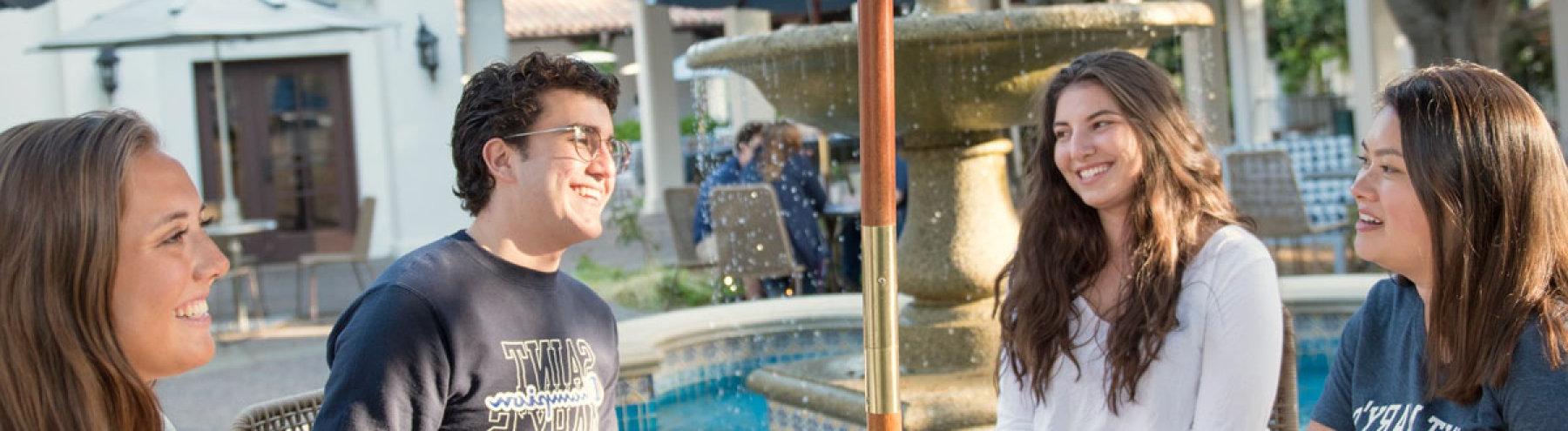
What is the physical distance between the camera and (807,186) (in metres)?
7.93

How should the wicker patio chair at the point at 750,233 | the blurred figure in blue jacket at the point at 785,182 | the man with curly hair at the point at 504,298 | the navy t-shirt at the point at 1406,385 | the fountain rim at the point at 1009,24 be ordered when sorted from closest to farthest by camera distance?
the navy t-shirt at the point at 1406,385
the man with curly hair at the point at 504,298
the fountain rim at the point at 1009,24
the wicker patio chair at the point at 750,233
the blurred figure in blue jacket at the point at 785,182

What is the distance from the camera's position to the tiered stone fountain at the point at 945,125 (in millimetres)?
3752

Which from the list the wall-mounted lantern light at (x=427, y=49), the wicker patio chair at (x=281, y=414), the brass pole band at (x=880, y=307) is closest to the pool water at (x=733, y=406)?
the wicker patio chair at (x=281, y=414)

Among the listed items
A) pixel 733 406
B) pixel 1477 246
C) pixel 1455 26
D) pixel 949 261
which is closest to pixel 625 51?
pixel 1455 26

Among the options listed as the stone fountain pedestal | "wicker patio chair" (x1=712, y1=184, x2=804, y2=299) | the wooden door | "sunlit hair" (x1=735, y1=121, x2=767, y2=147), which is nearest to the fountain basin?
the stone fountain pedestal

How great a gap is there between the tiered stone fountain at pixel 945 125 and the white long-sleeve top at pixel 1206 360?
60.0 inches

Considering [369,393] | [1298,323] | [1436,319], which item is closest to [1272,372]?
[1436,319]

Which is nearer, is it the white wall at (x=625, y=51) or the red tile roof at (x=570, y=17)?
the red tile roof at (x=570, y=17)

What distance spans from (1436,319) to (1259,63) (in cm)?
2246

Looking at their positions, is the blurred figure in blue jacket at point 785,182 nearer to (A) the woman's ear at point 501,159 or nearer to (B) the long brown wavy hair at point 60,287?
(A) the woman's ear at point 501,159

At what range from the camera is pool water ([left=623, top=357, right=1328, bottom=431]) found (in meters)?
5.30

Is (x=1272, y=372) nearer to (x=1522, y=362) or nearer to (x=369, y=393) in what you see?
(x=1522, y=362)

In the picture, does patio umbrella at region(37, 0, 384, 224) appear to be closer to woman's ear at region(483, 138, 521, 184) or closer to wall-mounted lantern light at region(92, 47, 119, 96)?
wall-mounted lantern light at region(92, 47, 119, 96)

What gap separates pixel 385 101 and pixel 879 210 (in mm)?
14042
